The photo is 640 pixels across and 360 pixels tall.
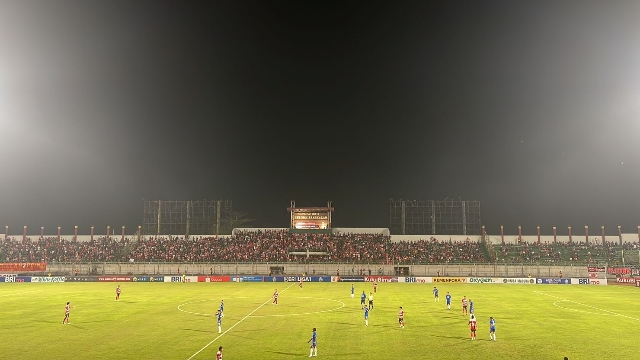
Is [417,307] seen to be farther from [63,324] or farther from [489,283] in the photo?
[489,283]

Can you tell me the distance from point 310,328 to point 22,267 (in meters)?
76.2

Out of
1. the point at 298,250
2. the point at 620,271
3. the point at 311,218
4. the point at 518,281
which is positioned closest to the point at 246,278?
the point at 298,250

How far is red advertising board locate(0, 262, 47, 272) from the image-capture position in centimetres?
8681

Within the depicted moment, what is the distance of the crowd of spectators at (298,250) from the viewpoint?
9069 centimetres

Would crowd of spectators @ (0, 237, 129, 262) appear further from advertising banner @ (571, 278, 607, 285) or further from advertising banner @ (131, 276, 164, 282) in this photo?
advertising banner @ (571, 278, 607, 285)

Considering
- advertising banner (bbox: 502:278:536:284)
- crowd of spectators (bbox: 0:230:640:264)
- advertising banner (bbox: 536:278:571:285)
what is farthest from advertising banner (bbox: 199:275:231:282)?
advertising banner (bbox: 536:278:571:285)

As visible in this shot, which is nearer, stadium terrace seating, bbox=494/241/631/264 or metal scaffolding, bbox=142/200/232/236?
stadium terrace seating, bbox=494/241/631/264

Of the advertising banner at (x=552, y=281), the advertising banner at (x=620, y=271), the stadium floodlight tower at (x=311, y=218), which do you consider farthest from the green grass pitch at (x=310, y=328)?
the stadium floodlight tower at (x=311, y=218)

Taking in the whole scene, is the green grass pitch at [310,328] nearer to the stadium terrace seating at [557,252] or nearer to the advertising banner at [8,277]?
the advertising banner at [8,277]

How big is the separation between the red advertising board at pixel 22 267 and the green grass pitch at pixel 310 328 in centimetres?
3721

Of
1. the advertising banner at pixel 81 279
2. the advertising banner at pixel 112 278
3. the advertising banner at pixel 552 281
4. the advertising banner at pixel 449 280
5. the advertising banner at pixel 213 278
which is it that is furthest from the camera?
the advertising banner at pixel 81 279

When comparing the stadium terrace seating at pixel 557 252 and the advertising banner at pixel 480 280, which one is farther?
the stadium terrace seating at pixel 557 252

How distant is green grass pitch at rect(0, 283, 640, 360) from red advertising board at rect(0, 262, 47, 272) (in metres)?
37.2

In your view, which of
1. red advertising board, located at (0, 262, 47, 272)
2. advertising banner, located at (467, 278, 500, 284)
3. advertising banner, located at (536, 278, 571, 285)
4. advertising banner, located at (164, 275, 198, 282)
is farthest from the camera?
red advertising board, located at (0, 262, 47, 272)
